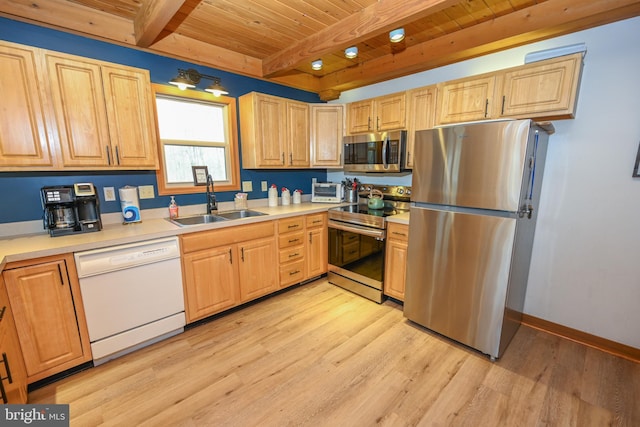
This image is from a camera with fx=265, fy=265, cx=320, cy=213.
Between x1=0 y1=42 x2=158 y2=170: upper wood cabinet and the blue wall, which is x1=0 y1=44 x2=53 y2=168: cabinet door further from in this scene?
the blue wall

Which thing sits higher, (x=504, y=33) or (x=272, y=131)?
(x=504, y=33)

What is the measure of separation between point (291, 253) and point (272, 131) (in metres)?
1.37

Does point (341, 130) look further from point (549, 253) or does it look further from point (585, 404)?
point (585, 404)

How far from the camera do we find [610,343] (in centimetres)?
203

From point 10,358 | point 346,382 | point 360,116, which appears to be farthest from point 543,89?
point 10,358

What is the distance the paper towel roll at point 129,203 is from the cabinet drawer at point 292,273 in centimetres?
143

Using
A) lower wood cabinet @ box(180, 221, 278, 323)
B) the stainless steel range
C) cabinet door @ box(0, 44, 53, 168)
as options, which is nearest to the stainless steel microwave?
the stainless steel range

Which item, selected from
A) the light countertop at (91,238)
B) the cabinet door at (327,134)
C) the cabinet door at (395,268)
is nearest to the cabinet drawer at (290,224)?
the light countertop at (91,238)

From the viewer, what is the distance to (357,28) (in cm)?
198

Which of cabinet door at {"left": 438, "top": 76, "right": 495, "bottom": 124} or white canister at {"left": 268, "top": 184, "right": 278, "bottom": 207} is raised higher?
cabinet door at {"left": 438, "top": 76, "right": 495, "bottom": 124}

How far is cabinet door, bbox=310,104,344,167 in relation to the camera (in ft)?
10.7

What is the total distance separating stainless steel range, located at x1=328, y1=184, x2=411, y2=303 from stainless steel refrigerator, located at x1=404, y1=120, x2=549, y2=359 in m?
0.44

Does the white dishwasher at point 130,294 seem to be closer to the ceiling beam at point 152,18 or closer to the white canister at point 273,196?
the white canister at point 273,196

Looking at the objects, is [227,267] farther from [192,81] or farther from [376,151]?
[376,151]
